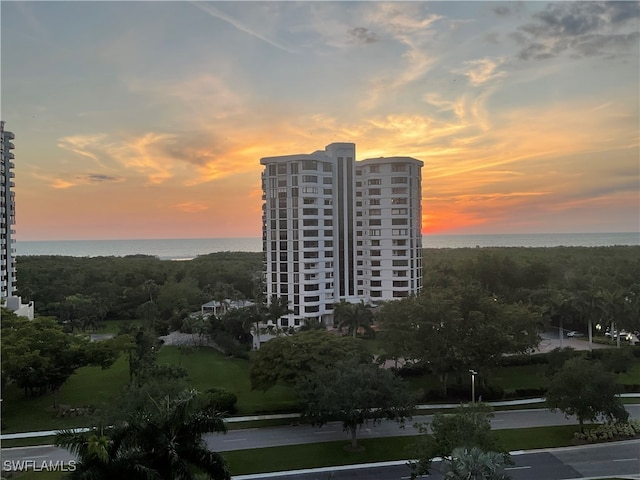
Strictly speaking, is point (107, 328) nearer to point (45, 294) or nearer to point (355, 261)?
point (45, 294)

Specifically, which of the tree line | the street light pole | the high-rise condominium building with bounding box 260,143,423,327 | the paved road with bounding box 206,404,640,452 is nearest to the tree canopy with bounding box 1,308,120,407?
the paved road with bounding box 206,404,640,452

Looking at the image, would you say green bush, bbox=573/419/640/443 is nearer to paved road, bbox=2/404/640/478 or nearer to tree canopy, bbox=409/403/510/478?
paved road, bbox=2/404/640/478

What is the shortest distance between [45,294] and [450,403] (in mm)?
49916

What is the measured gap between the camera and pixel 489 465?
40.3 feet

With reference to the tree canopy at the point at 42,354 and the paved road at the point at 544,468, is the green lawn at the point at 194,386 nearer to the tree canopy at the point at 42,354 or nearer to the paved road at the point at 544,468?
the tree canopy at the point at 42,354

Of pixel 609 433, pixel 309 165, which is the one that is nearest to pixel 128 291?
pixel 309 165

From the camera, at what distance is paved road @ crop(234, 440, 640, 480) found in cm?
1852

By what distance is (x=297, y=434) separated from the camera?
75.5ft

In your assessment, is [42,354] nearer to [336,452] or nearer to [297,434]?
[297,434]

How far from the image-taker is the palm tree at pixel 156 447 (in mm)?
11039

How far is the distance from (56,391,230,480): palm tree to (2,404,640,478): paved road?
9.83m

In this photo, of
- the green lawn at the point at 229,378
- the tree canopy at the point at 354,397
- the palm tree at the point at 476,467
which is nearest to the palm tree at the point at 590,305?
the tree canopy at the point at 354,397

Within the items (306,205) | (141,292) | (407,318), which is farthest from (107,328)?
(407,318)

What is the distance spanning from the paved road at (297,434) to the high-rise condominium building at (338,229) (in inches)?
1066
